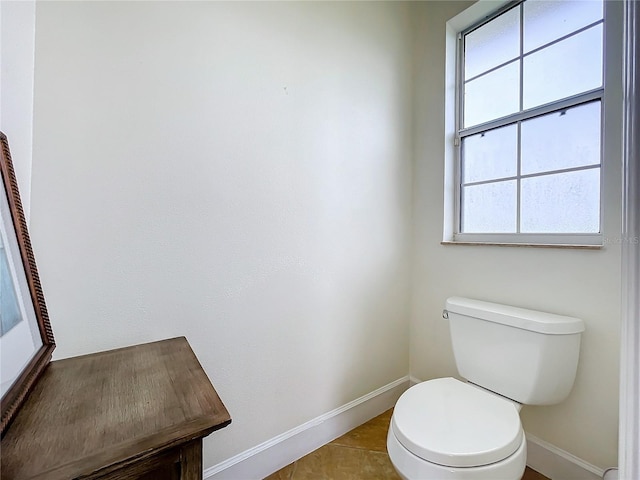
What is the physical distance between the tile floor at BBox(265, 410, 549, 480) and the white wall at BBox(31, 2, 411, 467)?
0.18m

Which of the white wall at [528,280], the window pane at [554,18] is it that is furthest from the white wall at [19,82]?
the window pane at [554,18]

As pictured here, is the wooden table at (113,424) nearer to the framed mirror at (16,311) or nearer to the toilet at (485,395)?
the framed mirror at (16,311)

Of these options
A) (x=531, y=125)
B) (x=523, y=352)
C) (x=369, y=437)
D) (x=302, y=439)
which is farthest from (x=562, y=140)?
(x=302, y=439)

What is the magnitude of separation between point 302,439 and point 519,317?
3.53 ft

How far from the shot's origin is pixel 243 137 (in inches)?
45.9

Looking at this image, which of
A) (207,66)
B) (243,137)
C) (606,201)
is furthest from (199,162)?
(606,201)

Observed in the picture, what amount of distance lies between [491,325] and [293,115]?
1.23m

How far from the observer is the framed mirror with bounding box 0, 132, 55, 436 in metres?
0.51

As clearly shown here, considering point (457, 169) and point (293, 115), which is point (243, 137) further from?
point (457, 169)

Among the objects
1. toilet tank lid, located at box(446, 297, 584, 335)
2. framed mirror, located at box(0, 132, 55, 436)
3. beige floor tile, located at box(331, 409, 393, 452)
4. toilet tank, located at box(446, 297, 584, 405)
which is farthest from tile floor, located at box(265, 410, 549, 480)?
framed mirror, located at box(0, 132, 55, 436)

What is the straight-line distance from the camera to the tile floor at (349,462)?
49.1 inches

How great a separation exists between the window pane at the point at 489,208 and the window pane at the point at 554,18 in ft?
2.15

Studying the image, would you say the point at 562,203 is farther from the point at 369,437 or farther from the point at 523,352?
the point at 369,437

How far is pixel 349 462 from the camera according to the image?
4.34ft
